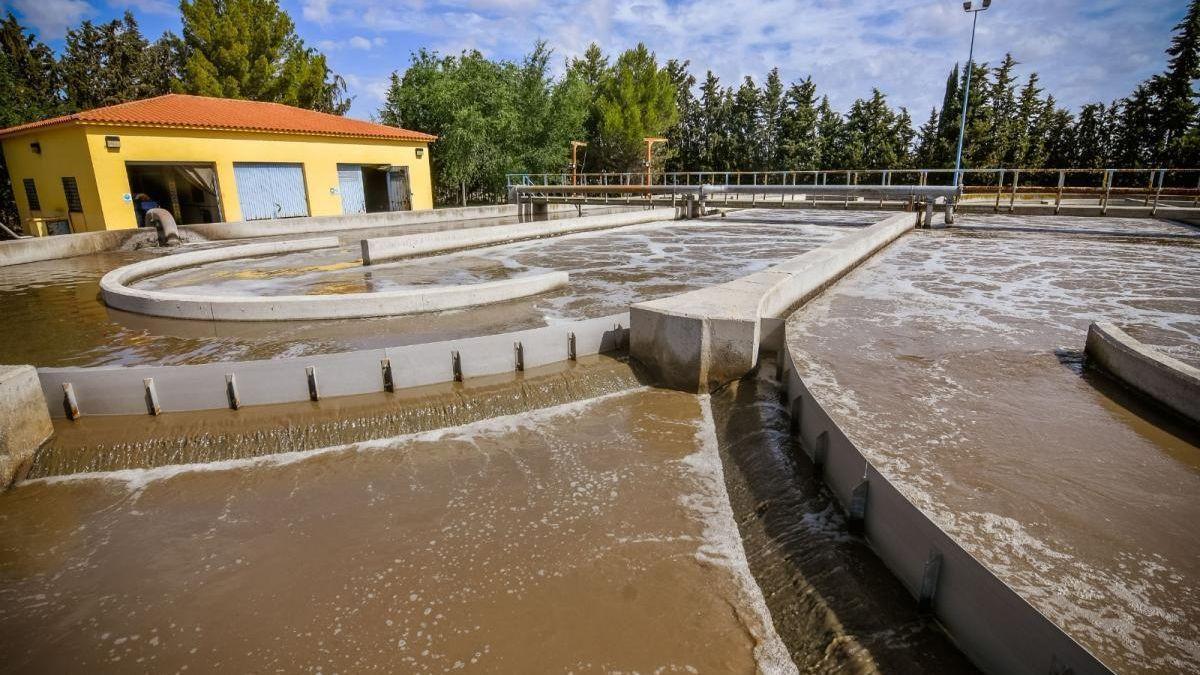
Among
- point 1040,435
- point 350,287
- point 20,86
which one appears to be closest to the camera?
point 1040,435

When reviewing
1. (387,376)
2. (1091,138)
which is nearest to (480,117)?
(387,376)

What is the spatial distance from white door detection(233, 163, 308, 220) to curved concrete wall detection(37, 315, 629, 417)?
55.6 ft

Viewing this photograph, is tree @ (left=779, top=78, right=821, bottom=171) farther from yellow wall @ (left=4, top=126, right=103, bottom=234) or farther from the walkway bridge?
yellow wall @ (left=4, top=126, right=103, bottom=234)

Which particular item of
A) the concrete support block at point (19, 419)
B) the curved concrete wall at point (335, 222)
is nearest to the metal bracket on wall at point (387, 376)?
the concrete support block at point (19, 419)

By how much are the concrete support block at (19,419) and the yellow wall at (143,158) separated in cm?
1581

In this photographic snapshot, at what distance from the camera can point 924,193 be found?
59.6 ft

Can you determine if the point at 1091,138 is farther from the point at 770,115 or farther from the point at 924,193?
the point at 924,193

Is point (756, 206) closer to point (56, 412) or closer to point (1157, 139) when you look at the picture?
point (56, 412)

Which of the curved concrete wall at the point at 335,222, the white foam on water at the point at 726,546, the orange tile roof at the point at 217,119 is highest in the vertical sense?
the orange tile roof at the point at 217,119

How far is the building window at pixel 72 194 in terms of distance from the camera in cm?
1811

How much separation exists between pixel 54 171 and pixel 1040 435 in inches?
996

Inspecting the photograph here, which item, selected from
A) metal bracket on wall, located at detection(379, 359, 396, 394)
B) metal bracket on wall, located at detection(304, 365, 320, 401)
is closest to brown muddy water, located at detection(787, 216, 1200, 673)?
metal bracket on wall, located at detection(379, 359, 396, 394)

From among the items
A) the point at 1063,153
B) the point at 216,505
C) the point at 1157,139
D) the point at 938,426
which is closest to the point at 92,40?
the point at 216,505

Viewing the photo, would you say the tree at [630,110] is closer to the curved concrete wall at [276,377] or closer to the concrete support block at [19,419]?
the curved concrete wall at [276,377]
